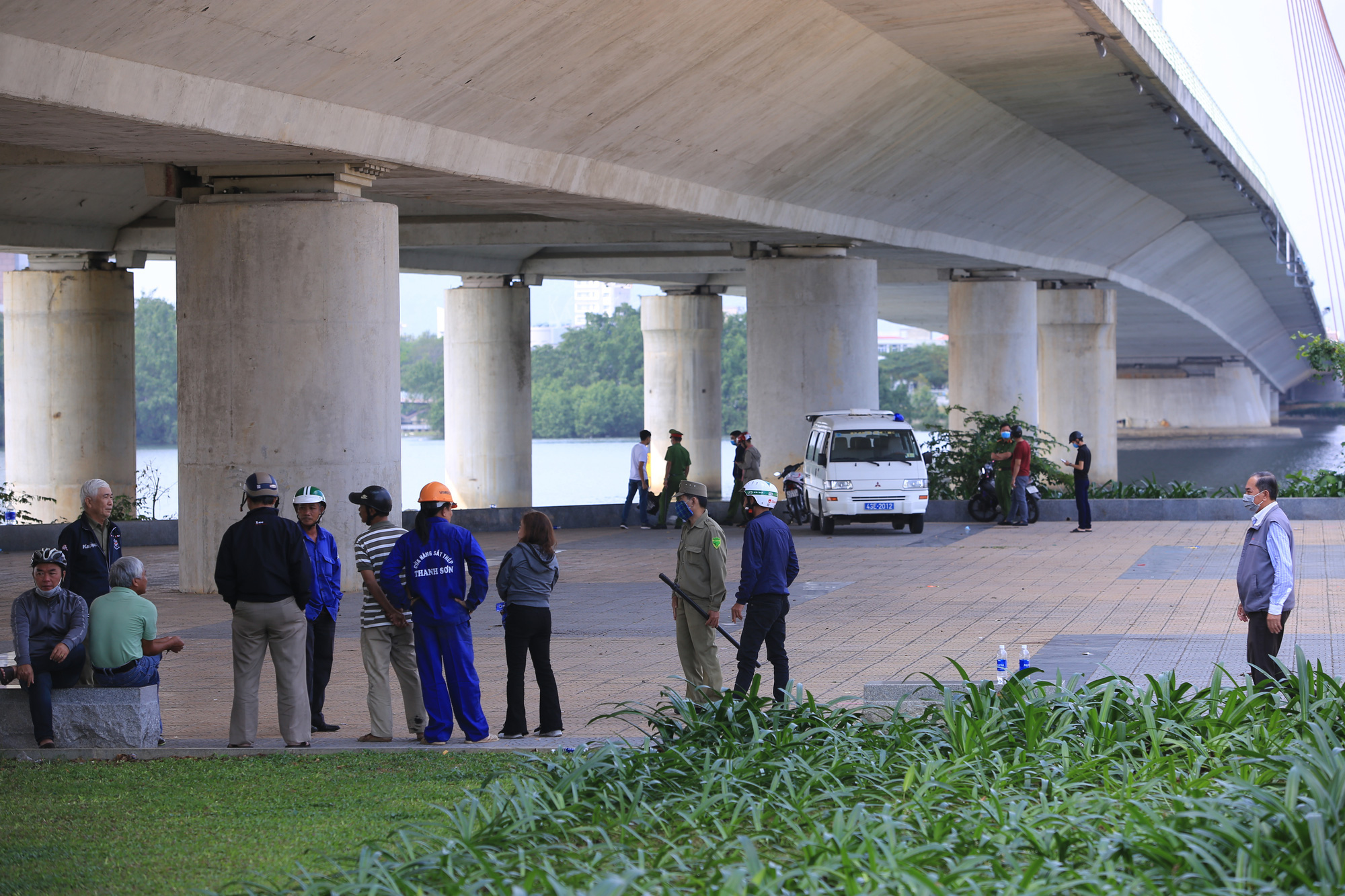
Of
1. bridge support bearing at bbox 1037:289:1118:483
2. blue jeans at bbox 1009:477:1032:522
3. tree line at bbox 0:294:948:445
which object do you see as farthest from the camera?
tree line at bbox 0:294:948:445

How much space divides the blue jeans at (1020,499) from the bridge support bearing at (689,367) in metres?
23.1

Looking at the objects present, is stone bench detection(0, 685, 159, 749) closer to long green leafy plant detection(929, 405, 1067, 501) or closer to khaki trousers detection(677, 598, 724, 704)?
khaki trousers detection(677, 598, 724, 704)

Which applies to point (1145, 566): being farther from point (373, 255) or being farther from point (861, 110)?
point (373, 255)

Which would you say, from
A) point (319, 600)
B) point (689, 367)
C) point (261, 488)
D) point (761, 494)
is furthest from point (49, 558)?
point (689, 367)

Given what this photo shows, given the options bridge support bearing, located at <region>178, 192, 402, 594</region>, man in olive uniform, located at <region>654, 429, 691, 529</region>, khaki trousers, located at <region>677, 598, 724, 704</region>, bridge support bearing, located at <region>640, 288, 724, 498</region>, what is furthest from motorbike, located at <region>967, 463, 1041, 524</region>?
bridge support bearing, located at <region>640, 288, 724, 498</region>

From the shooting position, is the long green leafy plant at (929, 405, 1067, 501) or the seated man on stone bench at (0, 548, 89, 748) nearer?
the seated man on stone bench at (0, 548, 89, 748)

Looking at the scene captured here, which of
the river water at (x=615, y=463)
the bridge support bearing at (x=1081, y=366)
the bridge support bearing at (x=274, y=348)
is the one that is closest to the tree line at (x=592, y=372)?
the river water at (x=615, y=463)

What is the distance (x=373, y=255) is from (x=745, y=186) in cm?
872

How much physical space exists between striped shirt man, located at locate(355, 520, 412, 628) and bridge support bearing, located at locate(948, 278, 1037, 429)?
3109 centimetres

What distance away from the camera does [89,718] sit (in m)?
9.34

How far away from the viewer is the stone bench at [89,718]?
9328mm

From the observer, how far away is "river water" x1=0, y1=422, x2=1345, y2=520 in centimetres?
6284

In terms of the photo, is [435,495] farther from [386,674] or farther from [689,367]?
[689,367]

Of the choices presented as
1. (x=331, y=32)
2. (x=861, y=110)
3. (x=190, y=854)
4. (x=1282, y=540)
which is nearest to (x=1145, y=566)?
(x=861, y=110)
